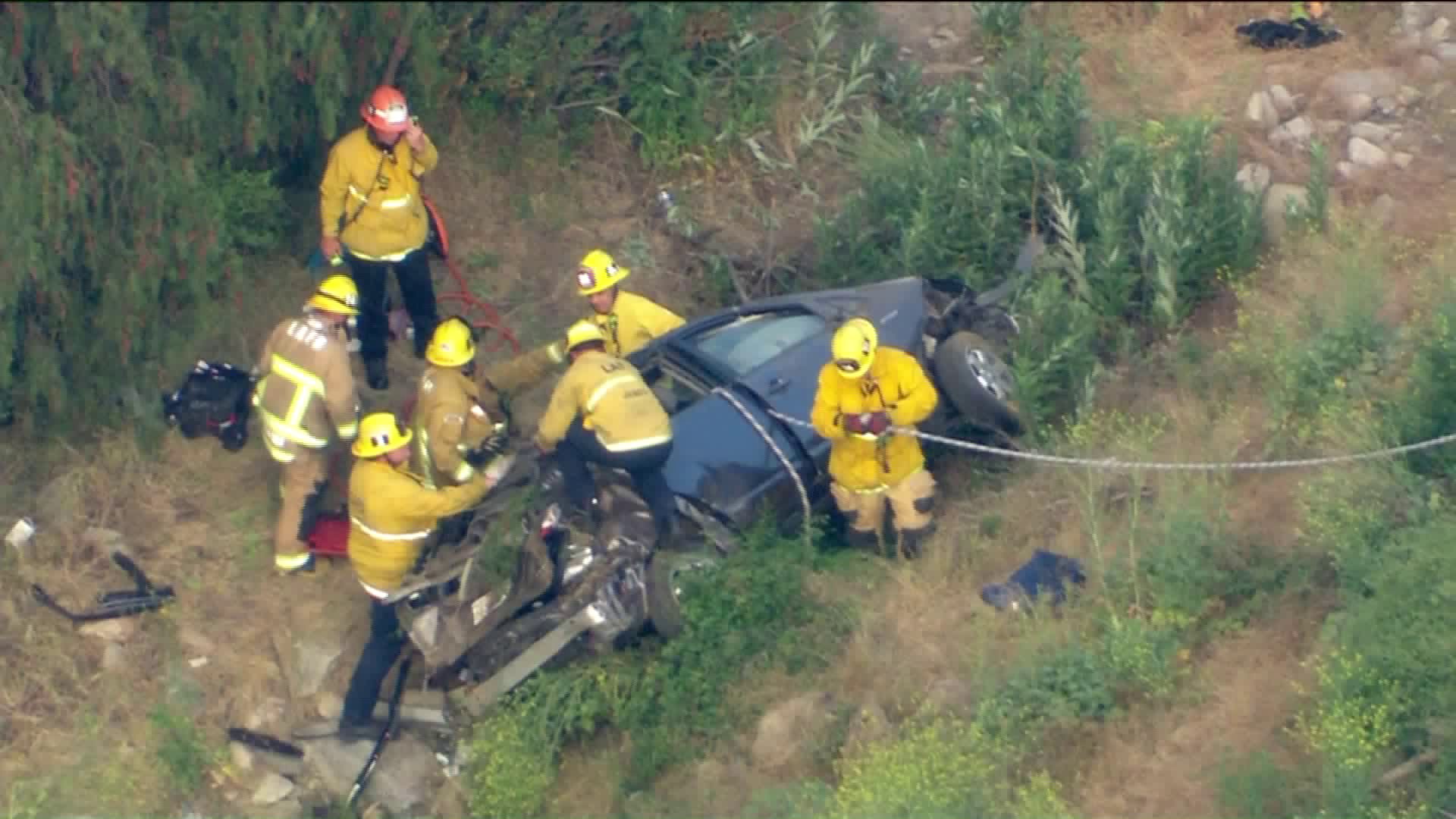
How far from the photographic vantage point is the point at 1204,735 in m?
7.42

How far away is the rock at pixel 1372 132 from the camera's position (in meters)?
11.4

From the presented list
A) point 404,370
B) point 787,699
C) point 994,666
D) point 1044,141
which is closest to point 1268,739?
point 994,666

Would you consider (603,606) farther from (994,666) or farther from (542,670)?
(994,666)

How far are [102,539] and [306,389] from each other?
1662 millimetres

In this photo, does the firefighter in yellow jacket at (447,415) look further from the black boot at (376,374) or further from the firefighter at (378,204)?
the black boot at (376,374)

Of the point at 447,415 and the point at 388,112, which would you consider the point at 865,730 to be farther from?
the point at 388,112

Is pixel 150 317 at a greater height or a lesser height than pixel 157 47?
lesser

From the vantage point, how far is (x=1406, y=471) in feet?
26.1

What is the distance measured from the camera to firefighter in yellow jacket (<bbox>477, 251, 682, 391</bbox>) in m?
9.72

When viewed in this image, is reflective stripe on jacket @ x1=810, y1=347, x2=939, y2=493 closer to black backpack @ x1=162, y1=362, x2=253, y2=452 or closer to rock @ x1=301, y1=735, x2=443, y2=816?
rock @ x1=301, y1=735, x2=443, y2=816

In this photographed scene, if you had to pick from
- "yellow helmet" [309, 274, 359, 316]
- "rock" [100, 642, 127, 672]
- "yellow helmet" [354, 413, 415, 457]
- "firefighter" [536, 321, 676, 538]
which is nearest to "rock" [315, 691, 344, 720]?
"rock" [100, 642, 127, 672]

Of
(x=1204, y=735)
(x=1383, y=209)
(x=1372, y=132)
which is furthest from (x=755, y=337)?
(x=1372, y=132)

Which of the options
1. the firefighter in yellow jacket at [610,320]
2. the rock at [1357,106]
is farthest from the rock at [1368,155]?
the firefighter in yellow jacket at [610,320]

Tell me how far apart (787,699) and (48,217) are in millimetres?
4419
